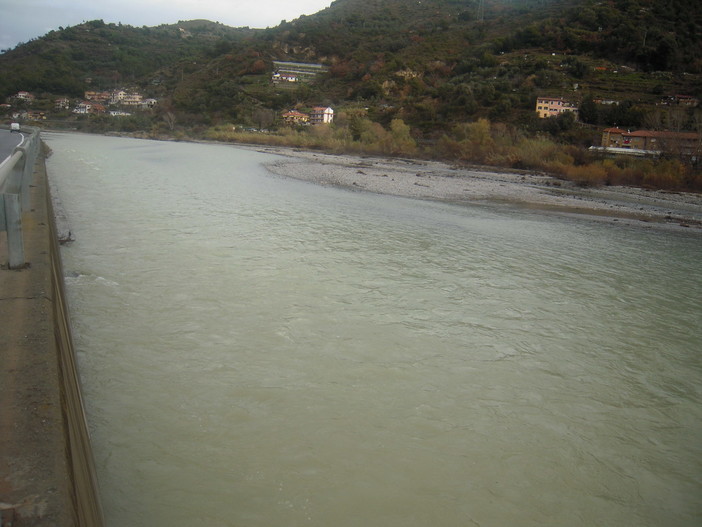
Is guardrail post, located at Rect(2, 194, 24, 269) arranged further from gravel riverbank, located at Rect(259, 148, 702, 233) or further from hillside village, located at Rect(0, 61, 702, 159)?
hillside village, located at Rect(0, 61, 702, 159)

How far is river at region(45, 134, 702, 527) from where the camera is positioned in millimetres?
3506

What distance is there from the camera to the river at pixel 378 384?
3506mm

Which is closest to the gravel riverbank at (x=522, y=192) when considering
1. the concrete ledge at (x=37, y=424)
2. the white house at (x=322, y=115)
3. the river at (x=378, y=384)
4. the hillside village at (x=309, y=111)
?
the hillside village at (x=309, y=111)

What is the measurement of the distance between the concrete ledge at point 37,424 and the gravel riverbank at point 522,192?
1869cm

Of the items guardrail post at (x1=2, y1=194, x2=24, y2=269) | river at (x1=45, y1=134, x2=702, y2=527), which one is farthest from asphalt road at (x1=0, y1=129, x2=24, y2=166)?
guardrail post at (x1=2, y1=194, x2=24, y2=269)

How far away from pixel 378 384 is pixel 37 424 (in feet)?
11.0

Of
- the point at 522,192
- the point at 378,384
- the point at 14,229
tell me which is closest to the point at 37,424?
the point at 14,229

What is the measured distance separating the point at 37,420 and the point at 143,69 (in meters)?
151

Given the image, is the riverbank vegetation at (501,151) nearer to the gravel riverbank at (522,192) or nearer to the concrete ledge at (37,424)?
the gravel riverbank at (522,192)

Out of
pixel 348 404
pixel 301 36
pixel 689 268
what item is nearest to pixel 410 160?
pixel 689 268

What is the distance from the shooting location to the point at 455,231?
13.9m

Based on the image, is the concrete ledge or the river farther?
the river

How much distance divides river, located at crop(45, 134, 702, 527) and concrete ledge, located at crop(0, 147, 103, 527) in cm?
107

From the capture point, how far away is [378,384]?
16.4ft
